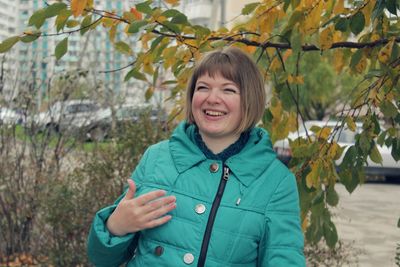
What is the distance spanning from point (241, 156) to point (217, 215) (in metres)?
0.19

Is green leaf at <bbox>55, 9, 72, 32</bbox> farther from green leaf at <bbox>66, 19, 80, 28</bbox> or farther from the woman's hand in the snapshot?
the woman's hand

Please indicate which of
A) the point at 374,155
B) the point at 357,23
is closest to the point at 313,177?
the point at 374,155

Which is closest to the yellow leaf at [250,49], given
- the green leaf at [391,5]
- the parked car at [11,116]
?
the green leaf at [391,5]

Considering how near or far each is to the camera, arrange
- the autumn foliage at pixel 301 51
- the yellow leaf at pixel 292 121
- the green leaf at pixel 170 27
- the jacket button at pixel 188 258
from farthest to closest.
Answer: the yellow leaf at pixel 292 121 → the autumn foliage at pixel 301 51 → the green leaf at pixel 170 27 → the jacket button at pixel 188 258

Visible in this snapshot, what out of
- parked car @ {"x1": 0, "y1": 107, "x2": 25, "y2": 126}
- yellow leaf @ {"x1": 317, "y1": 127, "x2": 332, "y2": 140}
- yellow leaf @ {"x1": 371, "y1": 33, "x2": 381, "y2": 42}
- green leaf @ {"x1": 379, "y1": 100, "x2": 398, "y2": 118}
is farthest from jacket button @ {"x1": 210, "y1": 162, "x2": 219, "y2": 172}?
parked car @ {"x1": 0, "y1": 107, "x2": 25, "y2": 126}

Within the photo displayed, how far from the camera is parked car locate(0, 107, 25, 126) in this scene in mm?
6062

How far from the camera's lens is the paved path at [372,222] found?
7086 mm

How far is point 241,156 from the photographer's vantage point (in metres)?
1.90

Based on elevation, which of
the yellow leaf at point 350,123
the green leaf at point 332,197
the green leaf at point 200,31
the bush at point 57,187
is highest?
the green leaf at point 200,31

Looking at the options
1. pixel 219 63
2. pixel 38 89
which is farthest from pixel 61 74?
pixel 219 63

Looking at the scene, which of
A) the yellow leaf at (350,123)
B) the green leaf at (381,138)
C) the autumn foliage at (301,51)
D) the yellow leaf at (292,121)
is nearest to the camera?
the autumn foliage at (301,51)

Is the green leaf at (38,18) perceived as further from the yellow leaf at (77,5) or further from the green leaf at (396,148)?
the green leaf at (396,148)

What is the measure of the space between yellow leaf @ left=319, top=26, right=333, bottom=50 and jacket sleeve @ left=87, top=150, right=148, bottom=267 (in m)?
1.19

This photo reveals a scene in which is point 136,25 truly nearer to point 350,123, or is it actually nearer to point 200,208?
point 200,208
